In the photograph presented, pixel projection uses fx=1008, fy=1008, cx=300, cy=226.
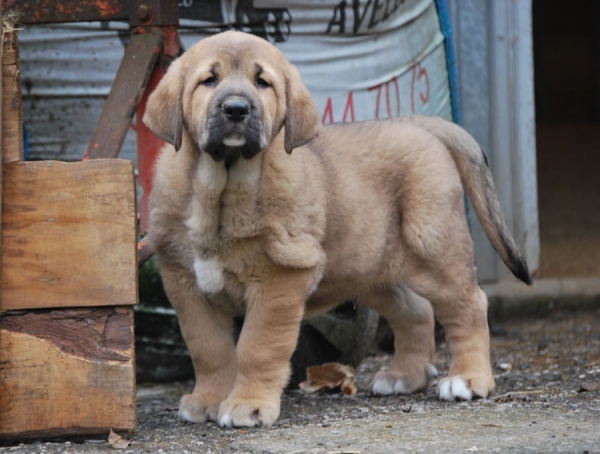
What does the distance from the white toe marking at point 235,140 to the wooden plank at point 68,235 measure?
42cm

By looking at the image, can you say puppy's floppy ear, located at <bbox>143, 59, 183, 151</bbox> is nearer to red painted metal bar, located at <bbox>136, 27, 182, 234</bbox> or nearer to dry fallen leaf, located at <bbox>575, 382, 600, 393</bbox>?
red painted metal bar, located at <bbox>136, 27, 182, 234</bbox>

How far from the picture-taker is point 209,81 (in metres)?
3.97

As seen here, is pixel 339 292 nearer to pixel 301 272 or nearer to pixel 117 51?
pixel 301 272

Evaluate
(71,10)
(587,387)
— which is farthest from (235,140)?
(587,387)

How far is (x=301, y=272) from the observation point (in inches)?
158

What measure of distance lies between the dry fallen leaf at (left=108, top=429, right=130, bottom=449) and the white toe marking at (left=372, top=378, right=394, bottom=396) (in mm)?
1526

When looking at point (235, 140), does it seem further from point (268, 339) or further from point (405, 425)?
point (405, 425)

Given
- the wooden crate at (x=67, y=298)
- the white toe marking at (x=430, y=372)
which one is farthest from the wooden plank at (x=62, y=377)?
the white toe marking at (x=430, y=372)

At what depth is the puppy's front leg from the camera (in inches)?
154

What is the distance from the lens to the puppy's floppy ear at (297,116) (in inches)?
160

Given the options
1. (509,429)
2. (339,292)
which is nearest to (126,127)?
(339,292)

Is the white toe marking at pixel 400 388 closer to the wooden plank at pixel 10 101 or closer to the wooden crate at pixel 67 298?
the wooden crate at pixel 67 298

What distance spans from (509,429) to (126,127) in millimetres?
2143

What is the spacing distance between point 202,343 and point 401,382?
1.13 metres
